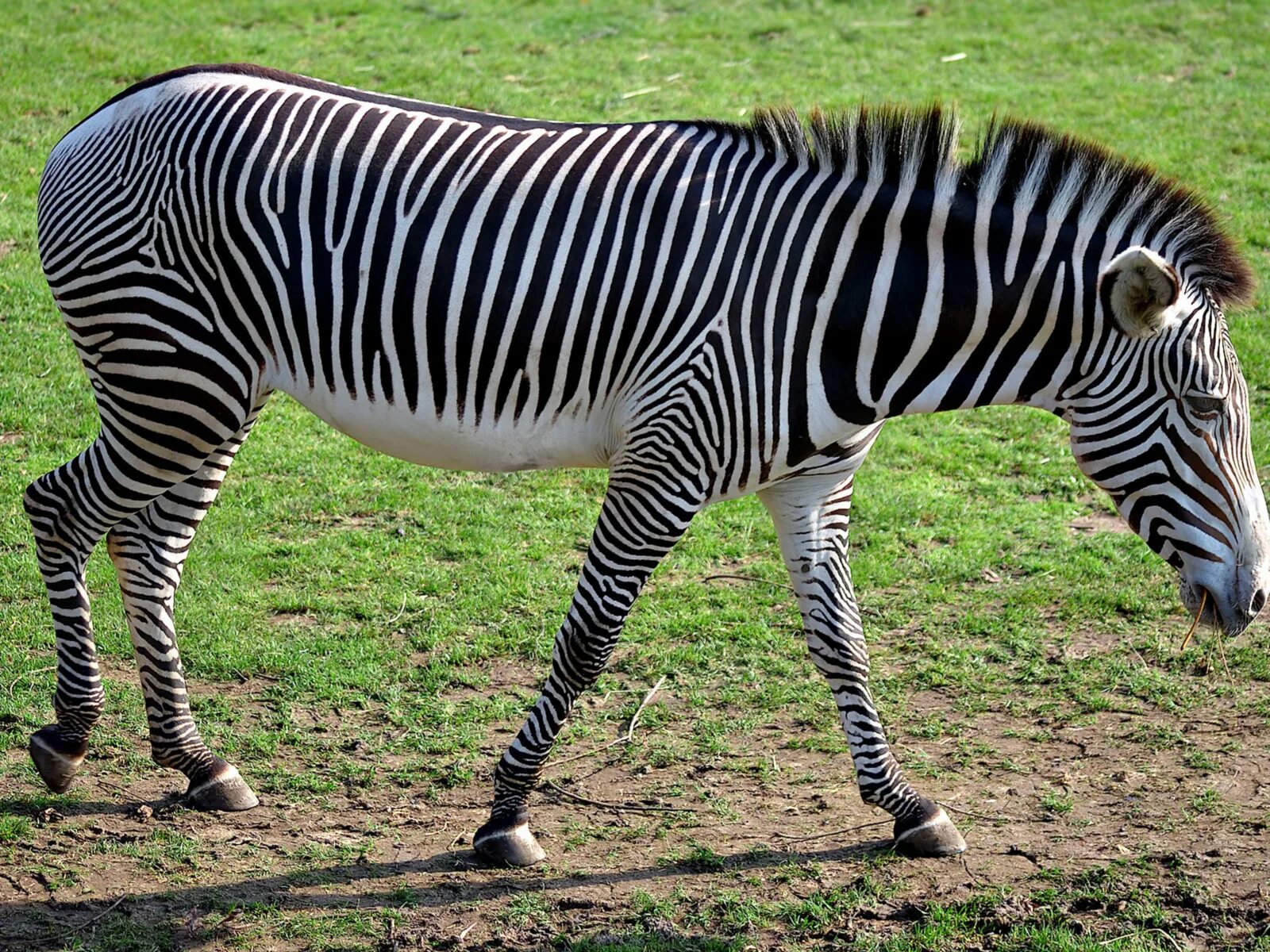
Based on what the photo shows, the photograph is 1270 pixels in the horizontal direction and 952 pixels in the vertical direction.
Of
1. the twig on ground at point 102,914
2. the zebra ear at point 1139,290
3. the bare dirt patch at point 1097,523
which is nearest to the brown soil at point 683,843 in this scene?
the twig on ground at point 102,914

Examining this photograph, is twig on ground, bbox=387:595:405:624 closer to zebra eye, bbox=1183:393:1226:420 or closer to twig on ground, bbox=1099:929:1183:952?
twig on ground, bbox=1099:929:1183:952

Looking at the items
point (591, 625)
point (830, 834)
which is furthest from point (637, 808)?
point (591, 625)

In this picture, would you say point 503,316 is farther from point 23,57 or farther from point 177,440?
point 23,57

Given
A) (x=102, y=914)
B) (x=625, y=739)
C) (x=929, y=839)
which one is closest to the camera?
(x=102, y=914)

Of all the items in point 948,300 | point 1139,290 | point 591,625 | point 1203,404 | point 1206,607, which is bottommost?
point 591,625

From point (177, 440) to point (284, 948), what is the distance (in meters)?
1.98

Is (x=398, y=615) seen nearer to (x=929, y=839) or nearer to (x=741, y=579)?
(x=741, y=579)

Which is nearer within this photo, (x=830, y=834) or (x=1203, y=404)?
(x=1203, y=404)

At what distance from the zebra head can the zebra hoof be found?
130 centimetres

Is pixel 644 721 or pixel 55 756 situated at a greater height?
pixel 55 756

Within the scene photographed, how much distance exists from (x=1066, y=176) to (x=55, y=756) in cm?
462

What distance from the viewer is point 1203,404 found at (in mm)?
4926

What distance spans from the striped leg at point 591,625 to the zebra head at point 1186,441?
156 cm

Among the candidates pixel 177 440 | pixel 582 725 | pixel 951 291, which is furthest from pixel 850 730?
pixel 177 440
